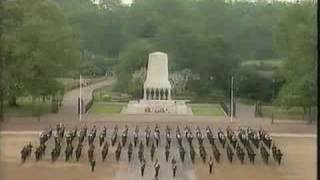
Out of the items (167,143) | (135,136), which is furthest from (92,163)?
(167,143)

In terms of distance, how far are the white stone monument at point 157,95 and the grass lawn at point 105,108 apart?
0.03 metres

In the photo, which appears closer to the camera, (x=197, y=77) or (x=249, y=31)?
(x=249, y=31)

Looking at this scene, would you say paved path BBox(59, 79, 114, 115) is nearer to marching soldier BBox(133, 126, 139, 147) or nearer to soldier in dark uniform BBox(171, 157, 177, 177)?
marching soldier BBox(133, 126, 139, 147)

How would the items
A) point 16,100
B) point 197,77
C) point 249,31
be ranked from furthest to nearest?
point 197,77
point 249,31
point 16,100

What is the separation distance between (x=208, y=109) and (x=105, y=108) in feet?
1.68

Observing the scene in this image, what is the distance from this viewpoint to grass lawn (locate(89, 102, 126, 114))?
2721 millimetres

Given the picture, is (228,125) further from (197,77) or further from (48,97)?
(48,97)

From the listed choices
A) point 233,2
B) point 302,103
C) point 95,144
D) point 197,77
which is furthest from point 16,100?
point 302,103

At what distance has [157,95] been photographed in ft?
9.32

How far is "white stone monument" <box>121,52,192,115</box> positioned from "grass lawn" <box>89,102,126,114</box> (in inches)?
1.3

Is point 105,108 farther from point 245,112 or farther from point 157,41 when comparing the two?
point 245,112

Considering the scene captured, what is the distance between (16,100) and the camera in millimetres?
2412

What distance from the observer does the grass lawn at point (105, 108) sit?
8.93ft

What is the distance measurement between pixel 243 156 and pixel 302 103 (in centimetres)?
40
